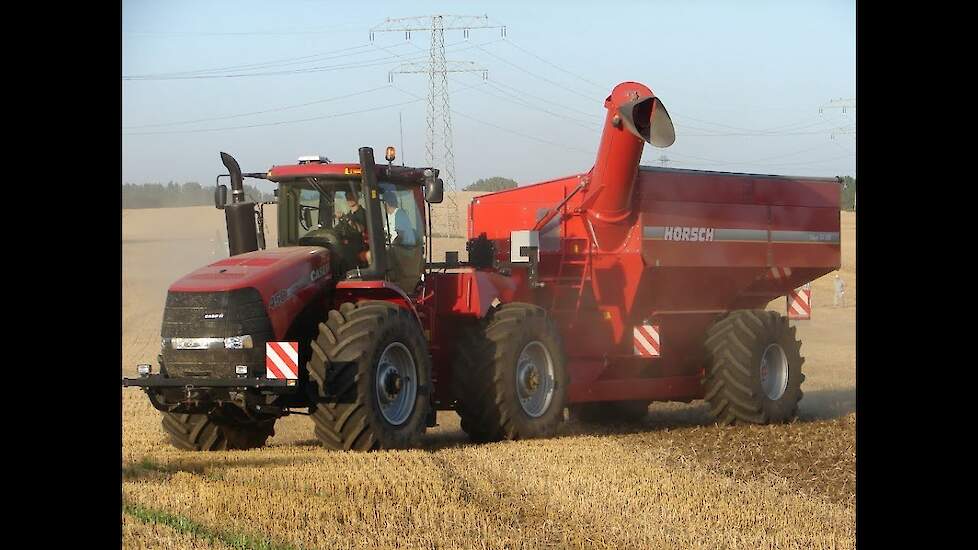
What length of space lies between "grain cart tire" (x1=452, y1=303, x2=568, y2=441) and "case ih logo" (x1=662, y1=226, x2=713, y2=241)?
6.83 ft

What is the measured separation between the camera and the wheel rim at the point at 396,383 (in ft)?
34.5

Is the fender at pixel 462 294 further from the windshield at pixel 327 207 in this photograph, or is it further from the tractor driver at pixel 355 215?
the tractor driver at pixel 355 215

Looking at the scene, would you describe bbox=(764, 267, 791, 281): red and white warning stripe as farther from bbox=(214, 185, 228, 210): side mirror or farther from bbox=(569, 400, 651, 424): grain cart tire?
bbox=(214, 185, 228, 210): side mirror

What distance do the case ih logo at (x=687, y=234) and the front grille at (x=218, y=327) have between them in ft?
17.1

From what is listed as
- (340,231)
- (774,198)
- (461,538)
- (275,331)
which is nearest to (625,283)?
(774,198)

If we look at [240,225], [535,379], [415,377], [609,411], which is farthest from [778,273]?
[240,225]

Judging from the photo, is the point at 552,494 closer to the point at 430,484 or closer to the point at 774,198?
the point at 430,484

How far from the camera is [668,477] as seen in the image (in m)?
9.38

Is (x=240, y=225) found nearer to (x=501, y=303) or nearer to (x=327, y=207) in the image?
(x=327, y=207)

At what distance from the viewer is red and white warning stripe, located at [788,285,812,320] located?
53.0ft

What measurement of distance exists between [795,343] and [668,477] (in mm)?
6409

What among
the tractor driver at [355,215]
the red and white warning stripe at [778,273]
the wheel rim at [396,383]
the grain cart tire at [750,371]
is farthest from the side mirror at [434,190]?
the red and white warning stripe at [778,273]

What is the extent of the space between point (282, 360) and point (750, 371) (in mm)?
6421

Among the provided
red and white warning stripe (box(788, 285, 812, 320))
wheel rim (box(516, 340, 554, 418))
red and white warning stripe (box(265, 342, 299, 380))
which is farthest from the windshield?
red and white warning stripe (box(788, 285, 812, 320))
